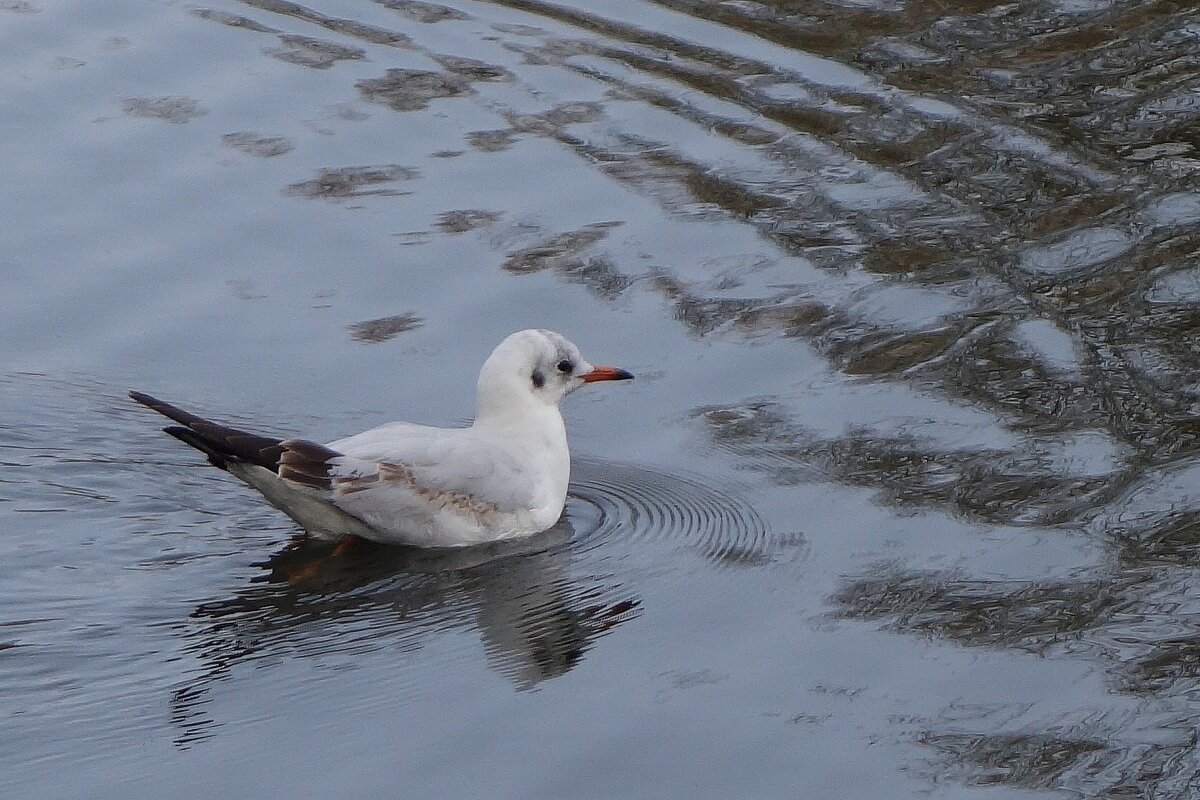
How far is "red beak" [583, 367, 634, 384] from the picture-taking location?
773cm

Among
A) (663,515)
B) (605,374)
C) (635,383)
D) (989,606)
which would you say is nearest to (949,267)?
(635,383)

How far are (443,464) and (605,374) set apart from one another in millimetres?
811

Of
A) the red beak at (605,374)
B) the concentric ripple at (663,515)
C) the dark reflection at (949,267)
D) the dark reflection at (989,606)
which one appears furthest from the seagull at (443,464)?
the dark reflection at (989,606)

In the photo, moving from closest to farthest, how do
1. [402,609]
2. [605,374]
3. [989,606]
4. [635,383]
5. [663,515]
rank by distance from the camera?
1. [989,606]
2. [402,609]
3. [663,515]
4. [605,374]
5. [635,383]

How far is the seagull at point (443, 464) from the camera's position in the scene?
7105 millimetres

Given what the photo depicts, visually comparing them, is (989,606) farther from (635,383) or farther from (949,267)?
(949,267)

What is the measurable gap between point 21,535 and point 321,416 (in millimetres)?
1477

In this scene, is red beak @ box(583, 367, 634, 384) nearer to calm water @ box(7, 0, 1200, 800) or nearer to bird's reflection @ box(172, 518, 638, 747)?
calm water @ box(7, 0, 1200, 800)

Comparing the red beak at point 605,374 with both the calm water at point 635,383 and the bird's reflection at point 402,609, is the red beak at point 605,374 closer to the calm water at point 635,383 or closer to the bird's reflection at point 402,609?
the calm water at point 635,383

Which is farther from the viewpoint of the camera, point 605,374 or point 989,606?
point 605,374

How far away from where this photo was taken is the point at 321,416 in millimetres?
8102

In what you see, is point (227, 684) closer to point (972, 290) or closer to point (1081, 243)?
point (972, 290)

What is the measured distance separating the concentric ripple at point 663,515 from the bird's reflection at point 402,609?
18cm

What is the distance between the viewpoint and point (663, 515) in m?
7.35
